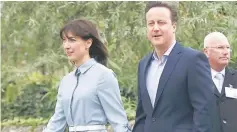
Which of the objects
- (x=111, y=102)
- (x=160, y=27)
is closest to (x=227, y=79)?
(x=111, y=102)

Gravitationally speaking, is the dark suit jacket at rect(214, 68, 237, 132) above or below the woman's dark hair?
below

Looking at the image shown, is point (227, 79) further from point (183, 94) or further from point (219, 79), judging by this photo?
point (183, 94)

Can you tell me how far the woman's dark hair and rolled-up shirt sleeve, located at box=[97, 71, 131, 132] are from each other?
0.72 ft

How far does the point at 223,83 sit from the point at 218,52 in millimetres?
215

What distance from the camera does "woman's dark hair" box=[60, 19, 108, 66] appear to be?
13.3 feet

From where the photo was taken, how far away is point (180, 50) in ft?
11.6

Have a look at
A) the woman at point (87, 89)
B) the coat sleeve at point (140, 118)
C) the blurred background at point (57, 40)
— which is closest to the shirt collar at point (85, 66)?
the woman at point (87, 89)

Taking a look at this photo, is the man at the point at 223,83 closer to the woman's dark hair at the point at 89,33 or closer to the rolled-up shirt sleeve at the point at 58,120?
the woman's dark hair at the point at 89,33

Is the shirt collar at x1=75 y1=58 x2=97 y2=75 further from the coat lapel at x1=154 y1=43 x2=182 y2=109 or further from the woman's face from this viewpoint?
the coat lapel at x1=154 y1=43 x2=182 y2=109

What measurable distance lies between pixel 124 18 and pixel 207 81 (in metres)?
4.97

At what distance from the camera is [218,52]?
4594 millimetres

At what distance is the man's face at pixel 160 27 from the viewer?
351cm

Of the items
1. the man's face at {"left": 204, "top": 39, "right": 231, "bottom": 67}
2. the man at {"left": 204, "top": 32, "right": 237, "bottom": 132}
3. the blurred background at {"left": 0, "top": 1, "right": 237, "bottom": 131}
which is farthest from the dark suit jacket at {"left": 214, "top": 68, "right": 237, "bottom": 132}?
the blurred background at {"left": 0, "top": 1, "right": 237, "bottom": 131}

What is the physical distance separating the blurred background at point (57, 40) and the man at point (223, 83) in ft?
7.51
